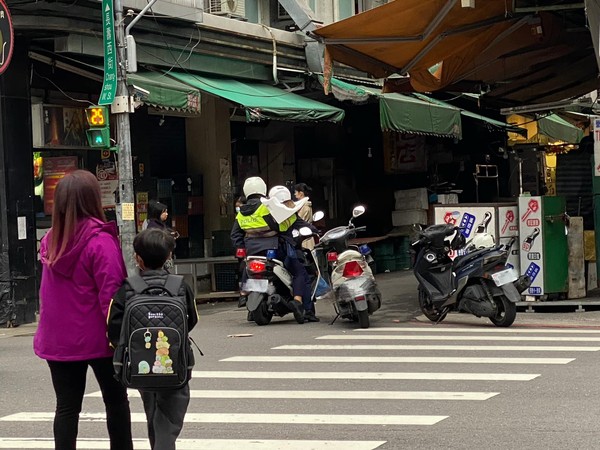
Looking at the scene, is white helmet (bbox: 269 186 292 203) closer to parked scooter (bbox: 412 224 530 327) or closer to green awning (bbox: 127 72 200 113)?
parked scooter (bbox: 412 224 530 327)

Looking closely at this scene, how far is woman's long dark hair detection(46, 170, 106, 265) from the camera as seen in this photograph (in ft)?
18.9

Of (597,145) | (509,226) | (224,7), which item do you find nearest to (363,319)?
(509,226)

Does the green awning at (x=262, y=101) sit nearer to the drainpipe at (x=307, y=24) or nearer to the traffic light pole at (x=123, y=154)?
the drainpipe at (x=307, y=24)

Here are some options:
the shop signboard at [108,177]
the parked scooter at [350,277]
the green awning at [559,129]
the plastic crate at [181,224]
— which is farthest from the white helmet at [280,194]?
the green awning at [559,129]

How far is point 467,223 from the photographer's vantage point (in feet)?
51.3

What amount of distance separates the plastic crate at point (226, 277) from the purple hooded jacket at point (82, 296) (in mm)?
14217

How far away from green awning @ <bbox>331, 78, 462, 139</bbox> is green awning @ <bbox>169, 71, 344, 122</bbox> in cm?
107

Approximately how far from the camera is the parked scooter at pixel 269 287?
45.8 ft

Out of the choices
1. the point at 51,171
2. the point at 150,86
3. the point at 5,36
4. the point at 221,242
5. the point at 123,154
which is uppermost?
the point at 5,36

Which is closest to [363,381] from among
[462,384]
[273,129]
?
[462,384]

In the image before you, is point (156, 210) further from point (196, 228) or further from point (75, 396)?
point (75, 396)

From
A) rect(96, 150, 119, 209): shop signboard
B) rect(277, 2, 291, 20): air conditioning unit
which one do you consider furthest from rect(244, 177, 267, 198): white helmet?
rect(277, 2, 291, 20): air conditioning unit

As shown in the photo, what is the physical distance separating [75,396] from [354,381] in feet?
13.7

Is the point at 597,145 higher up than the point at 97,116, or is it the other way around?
the point at 97,116
